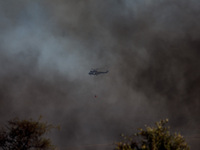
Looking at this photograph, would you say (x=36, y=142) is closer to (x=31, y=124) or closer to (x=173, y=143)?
(x=31, y=124)

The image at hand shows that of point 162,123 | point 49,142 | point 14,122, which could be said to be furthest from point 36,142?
point 162,123

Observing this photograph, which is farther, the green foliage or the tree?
the tree

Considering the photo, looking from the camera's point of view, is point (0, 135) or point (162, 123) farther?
point (0, 135)

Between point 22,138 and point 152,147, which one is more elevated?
point 22,138

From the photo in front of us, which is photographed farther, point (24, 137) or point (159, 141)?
point (24, 137)

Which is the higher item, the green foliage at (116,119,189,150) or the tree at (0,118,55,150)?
the tree at (0,118,55,150)

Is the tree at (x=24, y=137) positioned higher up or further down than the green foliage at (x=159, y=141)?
higher up

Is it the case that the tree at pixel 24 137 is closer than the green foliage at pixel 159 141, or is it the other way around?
the green foliage at pixel 159 141

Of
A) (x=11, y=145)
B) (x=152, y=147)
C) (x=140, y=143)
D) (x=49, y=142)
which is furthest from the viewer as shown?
(x=49, y=142)
